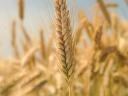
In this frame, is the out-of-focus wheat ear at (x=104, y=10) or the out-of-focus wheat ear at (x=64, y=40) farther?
the out-of-focus wheat ear at (x=104, y=10)

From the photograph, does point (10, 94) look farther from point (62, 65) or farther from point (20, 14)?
point (62, 65)

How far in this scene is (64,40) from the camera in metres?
0.90

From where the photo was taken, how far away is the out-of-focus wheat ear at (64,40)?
2.94 ft

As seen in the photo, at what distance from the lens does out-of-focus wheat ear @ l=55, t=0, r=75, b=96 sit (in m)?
0.90

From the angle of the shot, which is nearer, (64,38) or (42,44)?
(64,38)

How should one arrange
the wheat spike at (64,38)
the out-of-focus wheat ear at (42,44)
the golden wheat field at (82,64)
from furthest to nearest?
the out-of-focus wheat ear at (42,44), the golden wheat field at (82,64), the wheat spike at (64,38)

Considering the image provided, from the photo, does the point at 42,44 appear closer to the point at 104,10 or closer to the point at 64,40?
the point at 104,10

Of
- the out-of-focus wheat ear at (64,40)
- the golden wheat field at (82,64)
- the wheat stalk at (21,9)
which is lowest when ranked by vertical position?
the golden wheat field at (82,64)

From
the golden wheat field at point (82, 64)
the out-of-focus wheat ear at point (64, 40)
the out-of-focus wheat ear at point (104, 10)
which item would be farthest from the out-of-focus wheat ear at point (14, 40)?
the out-of-focus wheat ear at point (64, 40)

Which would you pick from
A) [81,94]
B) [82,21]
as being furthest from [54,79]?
[82,21]

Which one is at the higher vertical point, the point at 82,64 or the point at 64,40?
the point at 64,40

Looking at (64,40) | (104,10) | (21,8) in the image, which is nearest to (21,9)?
(21,8)

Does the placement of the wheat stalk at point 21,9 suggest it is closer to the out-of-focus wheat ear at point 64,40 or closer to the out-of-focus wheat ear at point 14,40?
the out-of-focus wheat ear at point 14,40

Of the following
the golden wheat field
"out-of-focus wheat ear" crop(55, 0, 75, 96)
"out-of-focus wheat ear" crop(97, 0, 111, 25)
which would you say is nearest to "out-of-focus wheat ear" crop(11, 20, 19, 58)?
the golden wheat field
